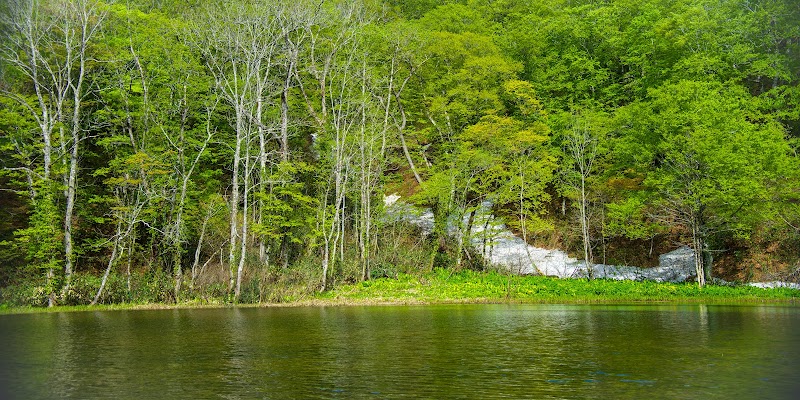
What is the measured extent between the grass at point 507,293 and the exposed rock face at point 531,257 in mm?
3675

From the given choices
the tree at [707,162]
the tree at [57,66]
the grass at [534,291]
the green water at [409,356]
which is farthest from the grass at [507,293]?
the tree at [57,66]

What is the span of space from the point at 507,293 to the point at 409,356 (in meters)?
20.2

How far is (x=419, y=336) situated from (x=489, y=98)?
2895cm

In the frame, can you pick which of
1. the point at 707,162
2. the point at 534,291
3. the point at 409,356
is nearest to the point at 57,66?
the point at 534,291

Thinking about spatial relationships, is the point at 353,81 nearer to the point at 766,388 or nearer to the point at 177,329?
the point at 177,329

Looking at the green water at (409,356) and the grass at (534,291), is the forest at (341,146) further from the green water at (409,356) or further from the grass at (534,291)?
the green water at (409,356)

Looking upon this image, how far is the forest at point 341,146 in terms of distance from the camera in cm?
3528

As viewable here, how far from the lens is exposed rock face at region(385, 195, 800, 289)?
133 ft

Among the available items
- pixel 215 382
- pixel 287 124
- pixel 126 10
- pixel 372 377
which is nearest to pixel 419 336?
pixel 372 377

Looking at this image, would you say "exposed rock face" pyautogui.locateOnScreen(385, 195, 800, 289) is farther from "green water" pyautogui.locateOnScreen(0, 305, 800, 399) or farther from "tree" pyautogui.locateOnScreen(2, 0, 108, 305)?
"tree" pyautogui.locateOnScreen(2, 0, 108, 305)

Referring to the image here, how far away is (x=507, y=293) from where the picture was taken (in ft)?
114

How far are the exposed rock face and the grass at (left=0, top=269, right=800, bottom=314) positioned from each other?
3675 millimetres

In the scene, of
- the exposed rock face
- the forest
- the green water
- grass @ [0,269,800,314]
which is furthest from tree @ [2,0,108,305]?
the exposed rock face

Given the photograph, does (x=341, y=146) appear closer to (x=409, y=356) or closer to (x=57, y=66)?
(x=57, y=66)
